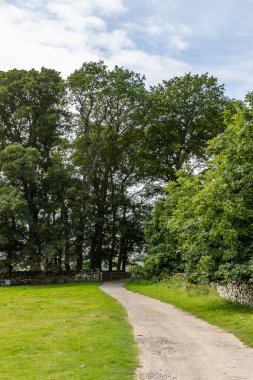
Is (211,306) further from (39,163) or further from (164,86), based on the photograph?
(164,86)

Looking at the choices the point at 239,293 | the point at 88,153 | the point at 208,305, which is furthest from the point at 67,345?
the point at 88,153

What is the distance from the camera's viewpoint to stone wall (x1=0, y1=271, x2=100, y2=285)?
137 feet

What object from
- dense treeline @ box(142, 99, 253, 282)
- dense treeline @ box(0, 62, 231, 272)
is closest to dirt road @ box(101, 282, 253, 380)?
dense treeline @ box(142, 99, 253, 282)

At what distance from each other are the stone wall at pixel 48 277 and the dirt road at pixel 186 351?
27386 millimetres

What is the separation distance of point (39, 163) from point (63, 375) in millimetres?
39164

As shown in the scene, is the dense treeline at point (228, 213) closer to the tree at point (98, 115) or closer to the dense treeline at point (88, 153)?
the dense treeline at point (88, 153)

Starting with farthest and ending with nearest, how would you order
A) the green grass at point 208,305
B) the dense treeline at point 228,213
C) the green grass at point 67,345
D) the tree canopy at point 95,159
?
the tree canopy at point 95,159 → the dense treeline at point 228,213 → the green grass at point 208,305 → the green grass at point 67,345

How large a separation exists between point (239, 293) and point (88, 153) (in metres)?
32.8

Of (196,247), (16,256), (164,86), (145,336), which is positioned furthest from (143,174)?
(145,336)

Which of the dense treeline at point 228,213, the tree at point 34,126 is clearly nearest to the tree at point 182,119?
the tree at point 34,126

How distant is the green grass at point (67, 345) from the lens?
28.0 feet

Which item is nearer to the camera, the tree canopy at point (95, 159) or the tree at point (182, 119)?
the tree canopy at point (95, 159)

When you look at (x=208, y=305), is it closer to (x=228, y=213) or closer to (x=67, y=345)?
(x=228, y=213)

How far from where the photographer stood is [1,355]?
10.1m
